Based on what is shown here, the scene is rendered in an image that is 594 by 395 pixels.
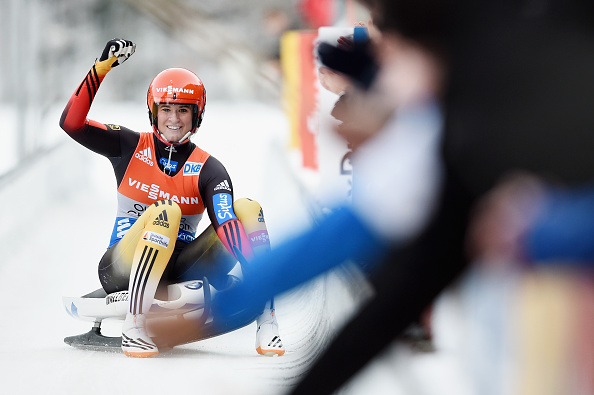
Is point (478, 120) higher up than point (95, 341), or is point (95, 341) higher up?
point (478, 120)

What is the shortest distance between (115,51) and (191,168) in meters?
0.44

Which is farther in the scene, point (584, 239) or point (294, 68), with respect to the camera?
point (294, 68)

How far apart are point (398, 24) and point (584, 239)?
213mm

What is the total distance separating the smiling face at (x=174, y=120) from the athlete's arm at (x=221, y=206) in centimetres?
13

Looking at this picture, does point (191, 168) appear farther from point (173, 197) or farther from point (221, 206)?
point (221, 206)

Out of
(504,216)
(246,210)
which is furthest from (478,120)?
(246,210)

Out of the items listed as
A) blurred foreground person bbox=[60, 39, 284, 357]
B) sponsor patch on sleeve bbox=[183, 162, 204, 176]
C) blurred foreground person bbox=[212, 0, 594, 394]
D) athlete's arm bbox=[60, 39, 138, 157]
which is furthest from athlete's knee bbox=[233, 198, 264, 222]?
blurred foreground person bbox=[212, 0, 594, 394]

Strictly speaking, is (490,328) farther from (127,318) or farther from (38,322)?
(38,322)

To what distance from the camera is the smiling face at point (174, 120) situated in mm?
2648

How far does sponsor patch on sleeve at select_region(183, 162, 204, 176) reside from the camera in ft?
8.69

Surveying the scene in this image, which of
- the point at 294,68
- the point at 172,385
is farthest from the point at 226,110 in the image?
the point at 172,385

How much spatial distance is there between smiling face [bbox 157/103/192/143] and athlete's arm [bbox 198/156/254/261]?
131mm

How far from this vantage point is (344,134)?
2.13ft

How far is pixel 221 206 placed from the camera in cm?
251
